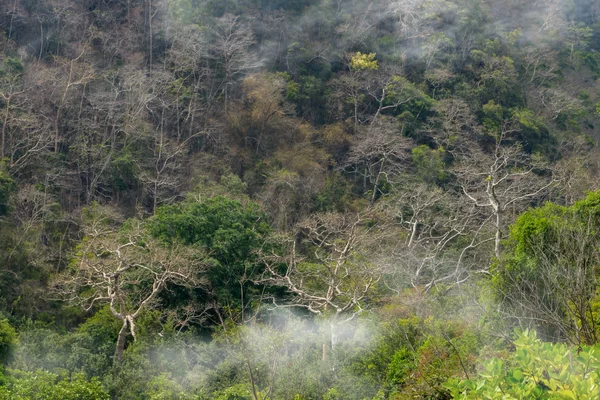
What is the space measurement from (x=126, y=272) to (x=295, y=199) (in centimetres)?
709

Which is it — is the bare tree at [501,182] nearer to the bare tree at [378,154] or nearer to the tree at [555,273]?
the bare tree at [378,154]

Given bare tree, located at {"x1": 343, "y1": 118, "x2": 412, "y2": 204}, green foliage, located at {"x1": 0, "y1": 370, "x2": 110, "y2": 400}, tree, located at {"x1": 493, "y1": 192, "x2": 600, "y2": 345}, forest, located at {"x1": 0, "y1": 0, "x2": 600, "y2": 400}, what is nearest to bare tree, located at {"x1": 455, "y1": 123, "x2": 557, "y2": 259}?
forest, located at {"x1": 0, "y1": 0, "x2": 600, "y2": 400}

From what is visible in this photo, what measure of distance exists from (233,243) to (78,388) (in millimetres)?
6333

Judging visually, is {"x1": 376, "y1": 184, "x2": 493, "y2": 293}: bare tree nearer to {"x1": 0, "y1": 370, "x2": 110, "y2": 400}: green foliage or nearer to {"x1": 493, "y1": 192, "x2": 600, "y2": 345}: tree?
{"x1": 493, "y1": 192, "x2": 600, "y2": 345}: tree

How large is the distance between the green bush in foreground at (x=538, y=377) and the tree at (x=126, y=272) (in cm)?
948

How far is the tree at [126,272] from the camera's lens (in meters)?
14.1

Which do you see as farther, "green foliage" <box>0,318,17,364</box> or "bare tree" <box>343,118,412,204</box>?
"bare tree" <box>343,118,412,204</box>

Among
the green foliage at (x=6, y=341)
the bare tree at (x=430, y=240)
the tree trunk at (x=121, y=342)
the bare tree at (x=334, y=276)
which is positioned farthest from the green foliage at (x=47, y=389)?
the bare tree at (x=430, y=240)

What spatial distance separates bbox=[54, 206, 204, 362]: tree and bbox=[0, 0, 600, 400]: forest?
0.08m

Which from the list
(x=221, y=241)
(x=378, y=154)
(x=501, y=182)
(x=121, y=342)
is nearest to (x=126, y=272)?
(x=121, y=342)

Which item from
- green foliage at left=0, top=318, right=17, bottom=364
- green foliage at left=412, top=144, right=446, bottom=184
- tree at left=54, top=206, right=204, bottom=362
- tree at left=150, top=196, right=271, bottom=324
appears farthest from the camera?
green foliage at left=412, top=144, right=446, bottom=184

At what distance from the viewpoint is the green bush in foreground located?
516 cm

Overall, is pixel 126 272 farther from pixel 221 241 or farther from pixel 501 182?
pixel 501 182

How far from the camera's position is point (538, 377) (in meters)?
5.58
